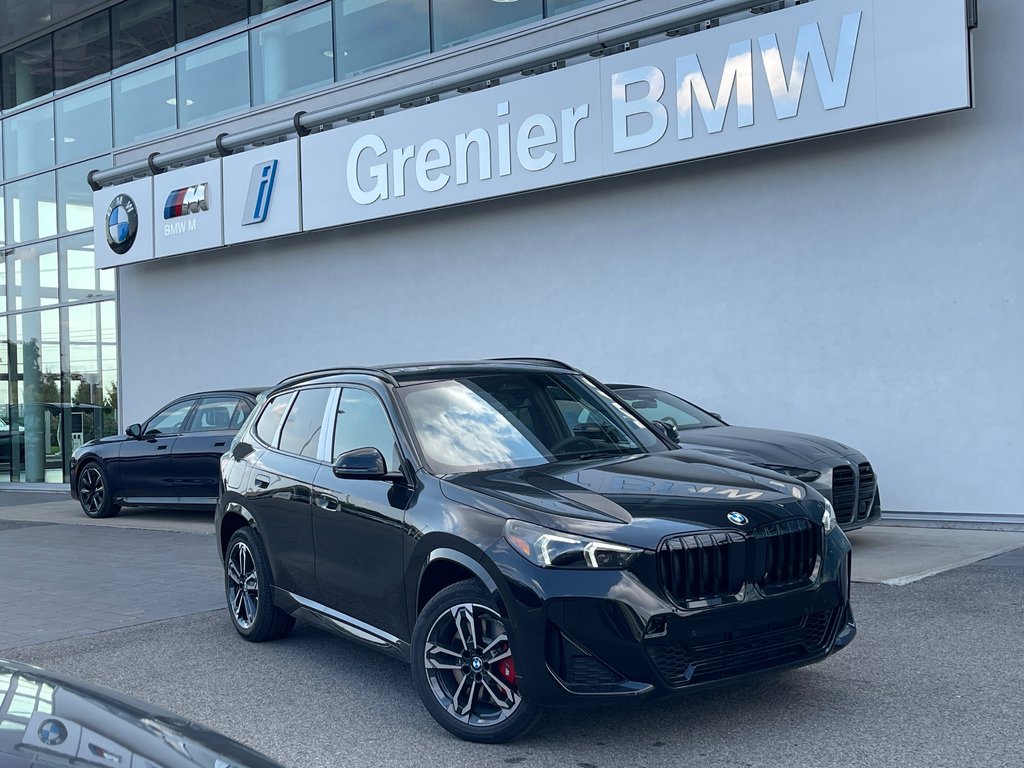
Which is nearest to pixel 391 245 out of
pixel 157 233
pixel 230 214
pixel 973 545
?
pixel 230 214

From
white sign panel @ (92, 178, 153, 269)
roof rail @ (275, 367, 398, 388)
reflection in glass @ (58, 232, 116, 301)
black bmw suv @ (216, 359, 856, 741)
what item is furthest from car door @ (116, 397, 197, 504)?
black bmw suv @ (216, 359, 856, 741)

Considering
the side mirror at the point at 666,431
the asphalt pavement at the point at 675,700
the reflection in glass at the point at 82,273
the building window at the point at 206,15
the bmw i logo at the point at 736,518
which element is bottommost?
the asphalt pavement at the point at 675,700

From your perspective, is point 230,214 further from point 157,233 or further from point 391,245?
point 391,245

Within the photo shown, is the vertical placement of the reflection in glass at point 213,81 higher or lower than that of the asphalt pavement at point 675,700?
higher

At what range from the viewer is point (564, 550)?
436cm

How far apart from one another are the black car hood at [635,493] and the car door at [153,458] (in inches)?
393

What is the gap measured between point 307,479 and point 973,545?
6.22 meters

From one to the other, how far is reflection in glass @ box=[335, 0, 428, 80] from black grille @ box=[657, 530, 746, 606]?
41.6 feet

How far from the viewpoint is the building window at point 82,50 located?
69.6ft

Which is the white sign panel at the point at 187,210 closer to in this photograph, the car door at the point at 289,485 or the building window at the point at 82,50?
the building window at the point at 82,50

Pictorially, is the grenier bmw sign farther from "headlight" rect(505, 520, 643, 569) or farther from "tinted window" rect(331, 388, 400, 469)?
"headlight" rect(505, 520, 643, 569)

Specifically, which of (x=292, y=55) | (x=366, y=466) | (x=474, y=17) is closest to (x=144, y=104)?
(x=292, y=55)

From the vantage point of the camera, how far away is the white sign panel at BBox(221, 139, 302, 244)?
16219mm

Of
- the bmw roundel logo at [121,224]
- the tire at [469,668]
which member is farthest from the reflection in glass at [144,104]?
the tire at [469,668]
